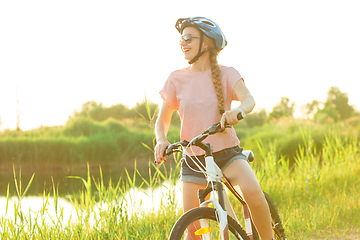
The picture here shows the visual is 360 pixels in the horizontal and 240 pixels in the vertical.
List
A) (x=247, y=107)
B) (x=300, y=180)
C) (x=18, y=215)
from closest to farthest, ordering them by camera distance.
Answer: (x=247, y=107)
(x=18, y=215)
(x=300, y=180)

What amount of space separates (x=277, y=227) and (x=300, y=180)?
283 centimetres

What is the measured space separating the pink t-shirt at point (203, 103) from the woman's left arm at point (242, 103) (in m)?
0.04

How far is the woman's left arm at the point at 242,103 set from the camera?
5.75 feet

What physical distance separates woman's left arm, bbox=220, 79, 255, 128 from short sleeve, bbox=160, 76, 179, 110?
16.2 inches

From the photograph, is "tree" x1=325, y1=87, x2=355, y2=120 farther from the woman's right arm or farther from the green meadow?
the woman's right arm

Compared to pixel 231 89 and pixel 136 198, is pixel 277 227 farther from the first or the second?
pixel 136 198

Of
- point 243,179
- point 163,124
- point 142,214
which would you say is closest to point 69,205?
point 142,214

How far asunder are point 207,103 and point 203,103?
0.03 metres

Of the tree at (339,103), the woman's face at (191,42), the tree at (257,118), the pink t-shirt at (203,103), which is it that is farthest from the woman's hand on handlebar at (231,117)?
the tree at (339,103)

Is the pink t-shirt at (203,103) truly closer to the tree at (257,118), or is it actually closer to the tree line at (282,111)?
the tree line at (282,111)

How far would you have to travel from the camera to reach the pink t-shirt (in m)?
2.13

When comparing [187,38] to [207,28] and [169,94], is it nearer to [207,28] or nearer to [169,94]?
[207,28]

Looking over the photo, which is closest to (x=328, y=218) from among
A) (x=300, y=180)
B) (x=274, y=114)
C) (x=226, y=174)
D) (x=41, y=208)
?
(x=300, y=180)

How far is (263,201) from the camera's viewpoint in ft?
6.89
